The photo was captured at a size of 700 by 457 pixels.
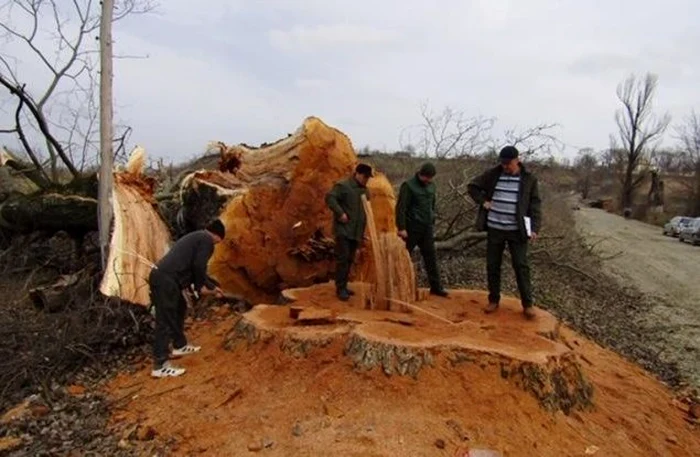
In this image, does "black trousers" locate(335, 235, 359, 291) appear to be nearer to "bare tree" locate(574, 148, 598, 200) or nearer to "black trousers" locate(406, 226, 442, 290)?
"black trousers" locate(406, 226, 442, 290)

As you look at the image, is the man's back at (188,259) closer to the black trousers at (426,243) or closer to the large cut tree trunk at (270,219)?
the large cut tree trunk at (270,219)

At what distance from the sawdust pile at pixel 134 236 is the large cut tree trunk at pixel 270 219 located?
2cm

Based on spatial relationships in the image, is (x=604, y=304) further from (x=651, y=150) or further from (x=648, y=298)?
(x=651, y=150)

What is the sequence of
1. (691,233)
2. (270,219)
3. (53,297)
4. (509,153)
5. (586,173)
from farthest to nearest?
(586,173) < (691,233) < (53,297) < (270,219) < (509,153)

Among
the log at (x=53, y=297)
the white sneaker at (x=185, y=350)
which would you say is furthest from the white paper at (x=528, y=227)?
the log at (x=53, y=297)

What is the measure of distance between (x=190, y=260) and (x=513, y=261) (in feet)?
9.33

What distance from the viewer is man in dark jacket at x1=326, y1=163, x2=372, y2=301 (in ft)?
19.0

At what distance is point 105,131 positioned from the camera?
7.30 meters

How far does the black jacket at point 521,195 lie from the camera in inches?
211

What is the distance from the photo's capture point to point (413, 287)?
18.2ft

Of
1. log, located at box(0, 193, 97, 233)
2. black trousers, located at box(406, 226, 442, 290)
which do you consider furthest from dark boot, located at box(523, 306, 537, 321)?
log, located at box(0, 193, 97, 233)

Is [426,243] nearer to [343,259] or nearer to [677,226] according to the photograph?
[343,259]

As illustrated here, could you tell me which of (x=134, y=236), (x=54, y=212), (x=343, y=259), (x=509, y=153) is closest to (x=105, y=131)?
(x=134, y=236)

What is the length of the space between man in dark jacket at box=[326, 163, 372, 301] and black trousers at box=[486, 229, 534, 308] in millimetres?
1271
